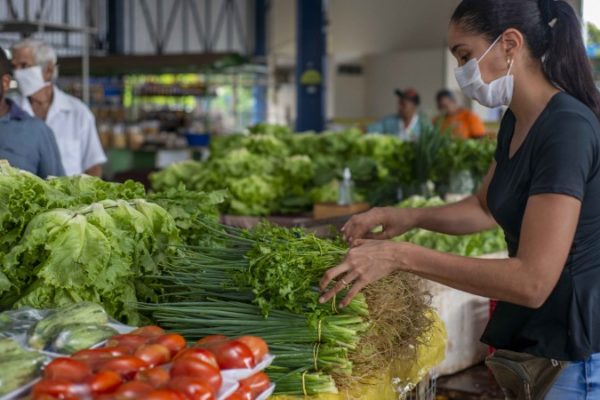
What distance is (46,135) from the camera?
383cm

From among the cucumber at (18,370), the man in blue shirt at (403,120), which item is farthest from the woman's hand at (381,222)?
the man in blue shirt at (403,120)

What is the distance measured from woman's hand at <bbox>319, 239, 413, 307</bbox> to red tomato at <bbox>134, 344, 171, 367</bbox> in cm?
45

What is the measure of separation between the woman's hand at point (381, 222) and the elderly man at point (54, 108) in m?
3.07

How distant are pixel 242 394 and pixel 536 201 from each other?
867mm

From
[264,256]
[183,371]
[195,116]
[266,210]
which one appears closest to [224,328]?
[264,256]

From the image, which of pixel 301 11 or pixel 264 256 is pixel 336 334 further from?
pixel 301 11

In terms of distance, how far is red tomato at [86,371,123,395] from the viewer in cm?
149

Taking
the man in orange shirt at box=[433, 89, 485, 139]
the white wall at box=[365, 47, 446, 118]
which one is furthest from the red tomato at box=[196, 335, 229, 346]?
the white wall at box=[365, 47, 446, 118]

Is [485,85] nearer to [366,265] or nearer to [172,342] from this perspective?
[366,265]

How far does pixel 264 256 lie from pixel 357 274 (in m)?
0.27

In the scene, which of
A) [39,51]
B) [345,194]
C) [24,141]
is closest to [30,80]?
[39,51]

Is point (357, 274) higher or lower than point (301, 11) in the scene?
lower

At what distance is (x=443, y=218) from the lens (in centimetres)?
265

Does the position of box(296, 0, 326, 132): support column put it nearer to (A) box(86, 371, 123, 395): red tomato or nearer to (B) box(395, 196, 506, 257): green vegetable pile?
(B) box(395, 196, 506, 257): green vegetable pile
